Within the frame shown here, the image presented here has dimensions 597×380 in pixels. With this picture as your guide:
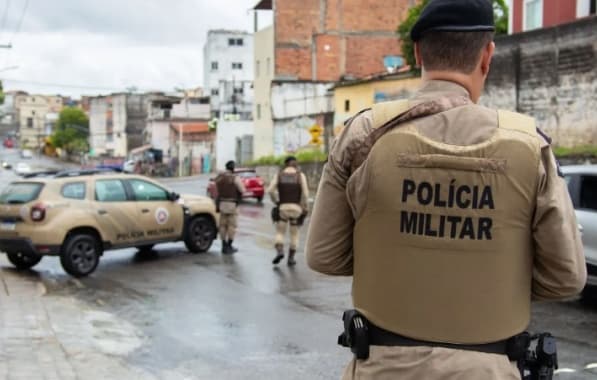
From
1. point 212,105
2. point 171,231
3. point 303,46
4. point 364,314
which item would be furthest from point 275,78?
point 364,314

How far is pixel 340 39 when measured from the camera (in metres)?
53.7

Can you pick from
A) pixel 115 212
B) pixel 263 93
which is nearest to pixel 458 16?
pixel 115 212

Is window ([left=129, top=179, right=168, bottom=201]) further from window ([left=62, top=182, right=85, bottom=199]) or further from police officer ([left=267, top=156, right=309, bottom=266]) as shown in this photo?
police officer ([left=267, top=156, right=309, bottom=266])

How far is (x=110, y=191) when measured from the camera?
1271cm

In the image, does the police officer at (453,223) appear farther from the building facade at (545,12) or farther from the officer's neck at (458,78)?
the building facade at (545,12)

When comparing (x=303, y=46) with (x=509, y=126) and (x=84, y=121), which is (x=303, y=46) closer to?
(x=509, y=126)

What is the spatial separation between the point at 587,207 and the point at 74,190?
799cm

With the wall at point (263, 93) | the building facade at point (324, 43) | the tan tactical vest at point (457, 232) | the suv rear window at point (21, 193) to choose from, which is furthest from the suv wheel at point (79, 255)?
the wall at point (263, 93)

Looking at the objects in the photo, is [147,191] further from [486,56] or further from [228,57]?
[228,57]

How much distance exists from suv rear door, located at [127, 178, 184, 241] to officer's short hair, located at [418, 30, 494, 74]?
1121 cm

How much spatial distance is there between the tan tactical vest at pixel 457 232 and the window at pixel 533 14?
1087 inches

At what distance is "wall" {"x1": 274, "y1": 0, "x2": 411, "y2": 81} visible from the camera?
52875 mm

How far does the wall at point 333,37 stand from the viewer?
5288 centimetres

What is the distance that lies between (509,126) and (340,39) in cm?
5263
